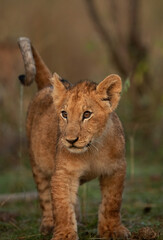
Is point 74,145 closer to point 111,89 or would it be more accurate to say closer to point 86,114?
point 86,114

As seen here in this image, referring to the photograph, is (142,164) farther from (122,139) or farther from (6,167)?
(122,139)

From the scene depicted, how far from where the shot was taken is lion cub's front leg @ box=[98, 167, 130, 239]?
199 inches

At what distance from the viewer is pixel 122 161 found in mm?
5047

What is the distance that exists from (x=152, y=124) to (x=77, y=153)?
20.4ft

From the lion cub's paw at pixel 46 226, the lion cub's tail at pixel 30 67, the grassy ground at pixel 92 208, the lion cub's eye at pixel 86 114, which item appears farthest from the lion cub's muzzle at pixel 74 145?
the lion cub's tail at pixel 30 67

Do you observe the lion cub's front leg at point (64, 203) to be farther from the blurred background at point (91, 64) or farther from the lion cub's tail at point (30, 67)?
the blurred background at point (91, 64)

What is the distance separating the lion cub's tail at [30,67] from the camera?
5824mm

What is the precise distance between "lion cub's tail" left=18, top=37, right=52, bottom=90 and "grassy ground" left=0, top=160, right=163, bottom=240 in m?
1.28

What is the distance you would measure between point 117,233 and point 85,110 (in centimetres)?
127

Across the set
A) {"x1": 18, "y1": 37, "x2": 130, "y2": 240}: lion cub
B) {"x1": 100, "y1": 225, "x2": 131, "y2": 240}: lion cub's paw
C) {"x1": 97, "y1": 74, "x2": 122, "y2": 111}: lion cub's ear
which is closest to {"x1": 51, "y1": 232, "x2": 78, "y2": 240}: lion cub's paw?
{"x1": 18, "y1": 37, "x2": 130, "y2": 240}: lion cub

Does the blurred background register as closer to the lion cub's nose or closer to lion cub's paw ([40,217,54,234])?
lion cub's paw ([40,217,54,234])

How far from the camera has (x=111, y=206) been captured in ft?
16.6

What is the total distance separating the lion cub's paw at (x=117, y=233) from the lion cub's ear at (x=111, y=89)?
1.17 meters

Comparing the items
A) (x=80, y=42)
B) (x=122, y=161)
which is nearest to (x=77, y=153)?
(x=122, y=161)
